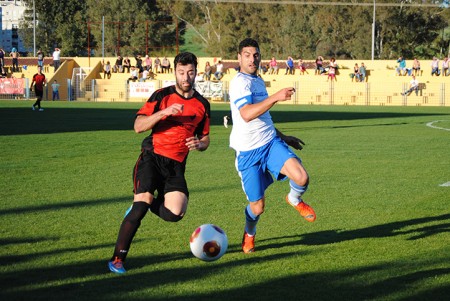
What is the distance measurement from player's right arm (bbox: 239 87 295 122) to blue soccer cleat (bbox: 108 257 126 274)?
1.78m

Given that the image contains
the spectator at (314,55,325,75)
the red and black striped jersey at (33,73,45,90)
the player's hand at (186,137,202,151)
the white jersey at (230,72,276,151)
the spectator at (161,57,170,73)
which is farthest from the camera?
the spectator at (161,57,170,73)

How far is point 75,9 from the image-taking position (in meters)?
91.9

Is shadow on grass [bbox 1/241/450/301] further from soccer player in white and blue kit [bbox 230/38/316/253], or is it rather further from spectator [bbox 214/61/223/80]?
spectator [bbox 214/61/223/80]

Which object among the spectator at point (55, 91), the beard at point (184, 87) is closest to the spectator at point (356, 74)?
the spectator at point (55, 91)

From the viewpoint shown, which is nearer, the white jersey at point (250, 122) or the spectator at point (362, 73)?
the white jersey at point (250, 122)

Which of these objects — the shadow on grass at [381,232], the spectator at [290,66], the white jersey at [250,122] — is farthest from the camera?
the spectator at [290,66]

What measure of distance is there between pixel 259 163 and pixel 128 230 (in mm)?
1676

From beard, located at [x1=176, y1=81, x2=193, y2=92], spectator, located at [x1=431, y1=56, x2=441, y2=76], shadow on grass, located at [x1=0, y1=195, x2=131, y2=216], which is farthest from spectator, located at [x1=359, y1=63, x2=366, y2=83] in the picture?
beard, located at [x1=176, y1=81, x2=193, y2=92]

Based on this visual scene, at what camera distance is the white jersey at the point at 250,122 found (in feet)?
24.5

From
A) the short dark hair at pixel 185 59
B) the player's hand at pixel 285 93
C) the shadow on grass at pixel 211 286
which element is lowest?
the shadow on grass at pixel 211 286

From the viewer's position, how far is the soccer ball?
6.64 m

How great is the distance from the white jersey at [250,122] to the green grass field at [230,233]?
3.47 ft

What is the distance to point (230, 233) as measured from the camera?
8.46 m

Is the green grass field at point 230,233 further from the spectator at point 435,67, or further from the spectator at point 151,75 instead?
the spectator at point 151,75
